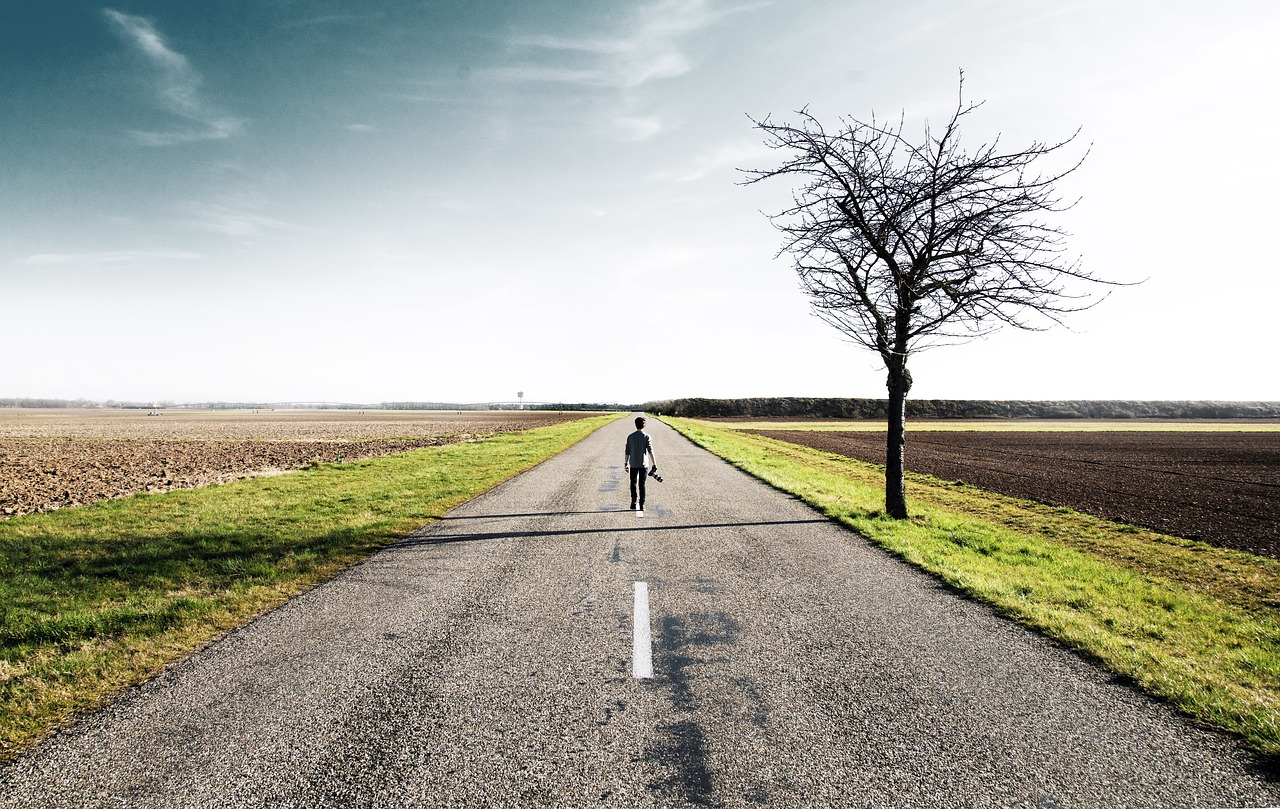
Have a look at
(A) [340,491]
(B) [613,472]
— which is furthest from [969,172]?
(A) [340,491]

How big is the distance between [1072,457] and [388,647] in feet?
125

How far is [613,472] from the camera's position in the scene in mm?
18438

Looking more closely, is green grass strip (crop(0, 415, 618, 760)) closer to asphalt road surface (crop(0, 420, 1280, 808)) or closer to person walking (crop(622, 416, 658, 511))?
asphalt road surface (crop(0, 420, 1280, 808))

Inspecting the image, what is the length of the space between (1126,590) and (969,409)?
166 meters

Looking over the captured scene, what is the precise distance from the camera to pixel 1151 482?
20.9 metres

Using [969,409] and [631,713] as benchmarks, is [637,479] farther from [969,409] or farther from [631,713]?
[969,409]

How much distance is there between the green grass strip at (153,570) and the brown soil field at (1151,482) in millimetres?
16669

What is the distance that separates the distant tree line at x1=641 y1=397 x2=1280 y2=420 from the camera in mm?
140625

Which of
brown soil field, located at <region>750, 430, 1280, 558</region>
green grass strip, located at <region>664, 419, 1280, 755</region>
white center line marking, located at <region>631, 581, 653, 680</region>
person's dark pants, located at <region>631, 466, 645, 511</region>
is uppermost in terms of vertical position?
person's dark pants, located at <region>631, 466, 645, 511</region>

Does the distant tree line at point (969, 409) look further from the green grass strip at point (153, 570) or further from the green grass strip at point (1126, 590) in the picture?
the green grass strip at point (153, 570)

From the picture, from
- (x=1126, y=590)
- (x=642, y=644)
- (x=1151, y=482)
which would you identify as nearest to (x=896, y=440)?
(x=1126, y=590)

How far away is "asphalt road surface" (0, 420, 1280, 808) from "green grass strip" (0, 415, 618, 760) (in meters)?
0.48

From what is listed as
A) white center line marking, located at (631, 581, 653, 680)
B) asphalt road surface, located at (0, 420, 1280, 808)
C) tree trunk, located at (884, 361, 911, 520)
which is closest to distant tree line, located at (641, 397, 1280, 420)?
tree trunk, located at (884, 361, 911, 520)

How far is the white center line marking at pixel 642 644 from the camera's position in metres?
4.50
